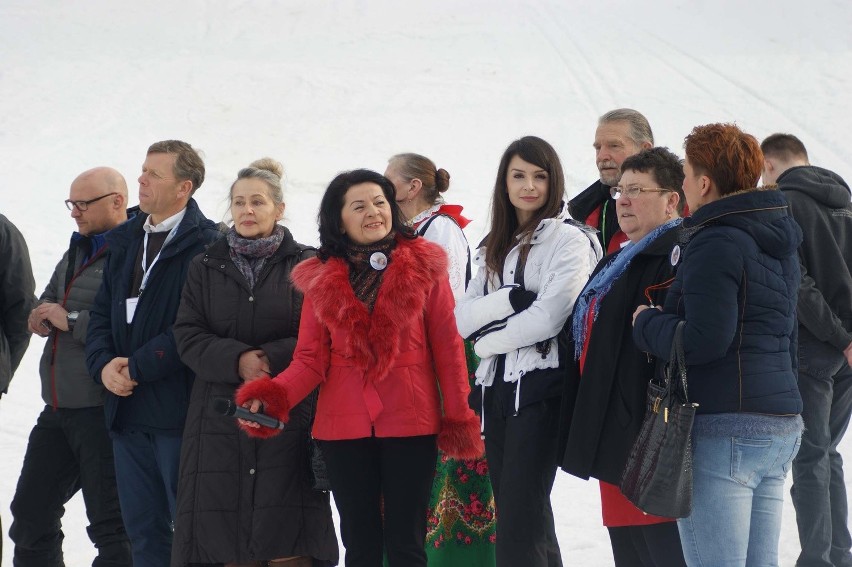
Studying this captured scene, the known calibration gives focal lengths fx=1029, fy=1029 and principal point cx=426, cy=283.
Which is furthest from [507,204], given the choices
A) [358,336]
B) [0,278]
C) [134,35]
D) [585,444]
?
[134,35]

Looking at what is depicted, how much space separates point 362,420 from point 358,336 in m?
0.32

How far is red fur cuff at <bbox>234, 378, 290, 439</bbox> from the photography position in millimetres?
3834

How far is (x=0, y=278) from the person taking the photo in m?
5.11

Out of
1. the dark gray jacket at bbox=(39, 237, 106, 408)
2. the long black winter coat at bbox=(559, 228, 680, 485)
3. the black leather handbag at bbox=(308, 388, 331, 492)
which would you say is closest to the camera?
the long black winter coat at bbox=(559, 228, 680, 485)

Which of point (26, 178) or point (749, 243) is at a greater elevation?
point (26, 178)

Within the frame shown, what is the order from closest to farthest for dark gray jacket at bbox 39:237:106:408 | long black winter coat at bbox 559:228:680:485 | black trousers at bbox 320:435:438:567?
1. long black winter coat at bbox 559:228:680:485
2. black trousers at bbox 320:435:438:567
3. dark gray jacket at bbox 39:237:106:408

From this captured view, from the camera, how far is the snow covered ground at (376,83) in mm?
15352

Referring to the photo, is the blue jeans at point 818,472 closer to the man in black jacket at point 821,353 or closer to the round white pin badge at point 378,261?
the man in black jacket at point 821,353

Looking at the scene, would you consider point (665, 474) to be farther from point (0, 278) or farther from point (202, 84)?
point (202, 84)

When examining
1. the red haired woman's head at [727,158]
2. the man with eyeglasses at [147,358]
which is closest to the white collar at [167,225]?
the man with eyeglasses at [147,358]

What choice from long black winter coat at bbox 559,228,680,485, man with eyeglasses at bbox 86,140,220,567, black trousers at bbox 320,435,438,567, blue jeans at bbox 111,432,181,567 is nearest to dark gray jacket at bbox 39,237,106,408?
man with eyeglasses at bbox 86,140,220,567

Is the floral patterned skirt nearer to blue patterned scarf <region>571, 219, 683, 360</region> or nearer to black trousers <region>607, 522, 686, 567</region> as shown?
black trousers <region>607, 522, 686, 567</region>

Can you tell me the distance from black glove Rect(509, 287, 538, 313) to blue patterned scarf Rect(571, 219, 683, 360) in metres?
0.25

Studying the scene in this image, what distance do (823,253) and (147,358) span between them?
3.03 m
